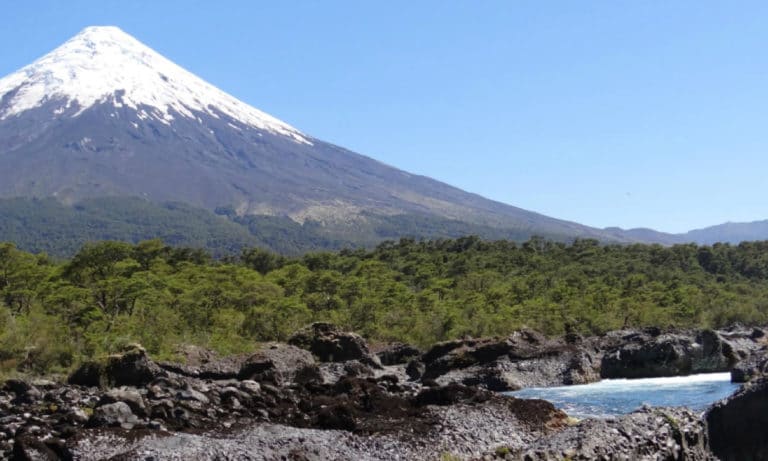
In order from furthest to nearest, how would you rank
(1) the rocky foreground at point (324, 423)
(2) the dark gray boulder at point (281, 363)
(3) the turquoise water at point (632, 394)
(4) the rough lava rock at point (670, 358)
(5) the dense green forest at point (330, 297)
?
1. (5) the dense green forest at point (330, 297)
2. (4) the rough lava rock at point (670, 358)
3. (2) the dark gray boulder at point (281, 363)
4. (3) the turquoise water at point (632, 394)
5. (1) the rocky foreground at point (324, 423)

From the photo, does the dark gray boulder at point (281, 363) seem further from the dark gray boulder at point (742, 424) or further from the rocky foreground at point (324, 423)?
the dark gray boulder at point (742, 424)

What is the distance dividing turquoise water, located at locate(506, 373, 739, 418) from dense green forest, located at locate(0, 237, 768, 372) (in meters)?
14.7

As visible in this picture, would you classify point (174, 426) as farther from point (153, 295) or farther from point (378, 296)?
point (378, 296)

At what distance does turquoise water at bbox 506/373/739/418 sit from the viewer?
2575 centimetres

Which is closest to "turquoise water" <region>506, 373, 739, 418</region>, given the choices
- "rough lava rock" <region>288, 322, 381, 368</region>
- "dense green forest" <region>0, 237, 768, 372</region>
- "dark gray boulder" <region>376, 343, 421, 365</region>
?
"rough lava rock" <region>288, 322, 381, 368</region>

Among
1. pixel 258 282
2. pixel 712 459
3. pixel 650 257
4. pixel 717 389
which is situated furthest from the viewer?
pixel 650 257

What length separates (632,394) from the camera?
29391mm

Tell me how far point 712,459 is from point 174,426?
10664 millimetres

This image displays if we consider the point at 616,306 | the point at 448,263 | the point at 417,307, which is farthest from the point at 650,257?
the point at 417,307

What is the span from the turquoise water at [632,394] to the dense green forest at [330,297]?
14679 millimetres

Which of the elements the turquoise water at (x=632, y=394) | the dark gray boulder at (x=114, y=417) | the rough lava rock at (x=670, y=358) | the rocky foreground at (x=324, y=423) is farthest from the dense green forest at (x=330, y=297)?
the dark gray boulder at (x=114, y=417)

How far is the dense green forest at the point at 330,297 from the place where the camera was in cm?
3700

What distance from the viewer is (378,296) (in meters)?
55.5

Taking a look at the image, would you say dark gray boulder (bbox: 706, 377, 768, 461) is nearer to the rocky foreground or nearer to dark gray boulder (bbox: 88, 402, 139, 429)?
the rocky foreground
